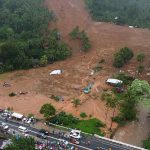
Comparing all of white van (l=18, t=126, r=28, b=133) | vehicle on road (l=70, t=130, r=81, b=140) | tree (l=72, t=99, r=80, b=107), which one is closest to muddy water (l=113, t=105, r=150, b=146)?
vehicle on road (l=70, t=130, r=81, b=140)

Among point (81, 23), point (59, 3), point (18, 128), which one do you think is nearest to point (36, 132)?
point (18, 128)

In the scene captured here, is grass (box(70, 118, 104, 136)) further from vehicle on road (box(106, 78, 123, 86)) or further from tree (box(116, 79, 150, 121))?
vehicle on road (box(106, 78, 123, 86))

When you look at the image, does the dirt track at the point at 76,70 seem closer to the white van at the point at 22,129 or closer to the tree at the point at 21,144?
the white van at the point at 22,129

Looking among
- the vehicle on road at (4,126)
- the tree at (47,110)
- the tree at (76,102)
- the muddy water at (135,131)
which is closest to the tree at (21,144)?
the vehicle on road at (4,126)

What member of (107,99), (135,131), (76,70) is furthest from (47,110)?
(76,70)

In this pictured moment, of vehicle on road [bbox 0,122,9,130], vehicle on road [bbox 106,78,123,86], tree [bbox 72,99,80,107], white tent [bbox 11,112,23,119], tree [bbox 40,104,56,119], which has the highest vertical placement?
vehicle on road [bbox 106,78,123,86]

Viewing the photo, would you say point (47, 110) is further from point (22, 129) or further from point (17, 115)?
point (22, 129)
